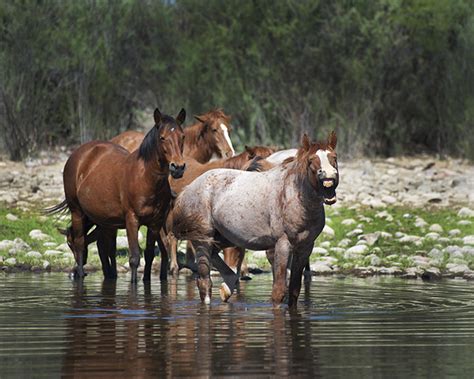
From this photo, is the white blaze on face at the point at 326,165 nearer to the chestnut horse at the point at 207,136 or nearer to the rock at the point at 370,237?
the chestnut horse at the point at 207,136

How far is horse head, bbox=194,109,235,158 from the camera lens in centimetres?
1744

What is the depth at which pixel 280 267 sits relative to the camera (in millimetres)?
11531

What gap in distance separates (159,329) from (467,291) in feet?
14.8

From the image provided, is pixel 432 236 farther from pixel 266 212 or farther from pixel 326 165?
pixel 326 165

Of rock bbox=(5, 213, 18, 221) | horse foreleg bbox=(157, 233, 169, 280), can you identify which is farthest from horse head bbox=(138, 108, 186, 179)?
rock bbox=(5, 213, 18, 221)

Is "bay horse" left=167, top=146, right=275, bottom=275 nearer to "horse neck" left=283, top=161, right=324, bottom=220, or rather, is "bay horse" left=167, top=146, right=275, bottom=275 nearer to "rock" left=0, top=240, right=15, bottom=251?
"rock" left=0, top=240, right=15, bottom=251

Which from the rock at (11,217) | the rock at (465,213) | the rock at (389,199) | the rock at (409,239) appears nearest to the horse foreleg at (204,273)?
the rock at (409,239)

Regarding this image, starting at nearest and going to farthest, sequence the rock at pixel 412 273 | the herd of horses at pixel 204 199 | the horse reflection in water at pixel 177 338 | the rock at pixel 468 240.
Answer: the horse reflection in water at pixel 177 338 < the herd of horses at pixel 204 199 < the rock at pixel 412 273 < the rock at pixel 468 240

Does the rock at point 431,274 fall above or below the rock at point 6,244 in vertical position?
below

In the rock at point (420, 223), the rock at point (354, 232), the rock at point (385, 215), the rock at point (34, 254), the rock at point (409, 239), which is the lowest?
the rock at point (34, 254)

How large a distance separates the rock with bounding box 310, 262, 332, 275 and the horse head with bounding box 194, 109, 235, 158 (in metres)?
1.94

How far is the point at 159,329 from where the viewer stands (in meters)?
10.1

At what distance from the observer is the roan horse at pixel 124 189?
47.2 feet

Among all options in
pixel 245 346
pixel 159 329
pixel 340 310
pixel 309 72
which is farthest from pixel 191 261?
pixel 309 72
